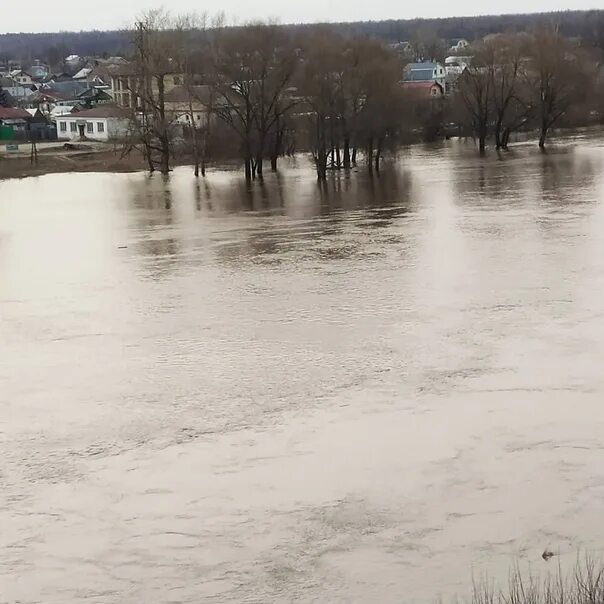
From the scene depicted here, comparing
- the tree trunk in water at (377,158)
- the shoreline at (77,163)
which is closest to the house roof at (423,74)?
the shoreline at (77,163)

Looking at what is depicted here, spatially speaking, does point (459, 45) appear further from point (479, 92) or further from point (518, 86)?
point (479, 92)

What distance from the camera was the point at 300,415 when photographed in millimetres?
9508

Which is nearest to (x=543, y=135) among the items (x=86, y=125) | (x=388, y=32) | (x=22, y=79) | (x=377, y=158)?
(x=377, y=158)

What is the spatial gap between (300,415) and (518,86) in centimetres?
3886

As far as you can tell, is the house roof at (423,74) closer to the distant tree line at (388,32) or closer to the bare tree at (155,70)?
the bare tree at (155,70)

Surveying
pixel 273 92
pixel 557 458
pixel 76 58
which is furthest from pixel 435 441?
pixel 76 58

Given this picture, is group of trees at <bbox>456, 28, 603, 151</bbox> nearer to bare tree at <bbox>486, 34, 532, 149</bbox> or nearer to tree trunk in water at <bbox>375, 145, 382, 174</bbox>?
bare tree at <bbox>486, 34, 532, 149</bbox>

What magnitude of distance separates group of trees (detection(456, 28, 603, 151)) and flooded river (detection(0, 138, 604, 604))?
25.8 meters

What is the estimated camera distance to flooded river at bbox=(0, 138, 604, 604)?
6.79 meters

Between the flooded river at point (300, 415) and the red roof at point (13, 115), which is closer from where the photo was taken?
the flooded river at point (300, 415)

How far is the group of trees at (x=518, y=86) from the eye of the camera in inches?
1742

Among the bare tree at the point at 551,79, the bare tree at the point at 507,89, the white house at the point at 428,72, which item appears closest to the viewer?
the bare tree at the point at 507,89

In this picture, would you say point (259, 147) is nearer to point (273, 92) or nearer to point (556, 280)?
point (273, 92)

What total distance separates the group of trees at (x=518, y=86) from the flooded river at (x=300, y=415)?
84.6ft
